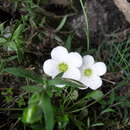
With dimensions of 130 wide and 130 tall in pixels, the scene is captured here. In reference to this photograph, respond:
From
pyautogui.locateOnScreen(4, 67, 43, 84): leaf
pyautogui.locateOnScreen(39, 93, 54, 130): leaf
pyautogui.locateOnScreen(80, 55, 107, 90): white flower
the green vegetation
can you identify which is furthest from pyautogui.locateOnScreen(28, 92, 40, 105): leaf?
pyautogui.locateOnScreen(80, 55, 107, 90): white flower

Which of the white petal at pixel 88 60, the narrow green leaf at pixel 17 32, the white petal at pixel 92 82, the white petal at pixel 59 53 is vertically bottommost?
the white petal at pixel 92 82

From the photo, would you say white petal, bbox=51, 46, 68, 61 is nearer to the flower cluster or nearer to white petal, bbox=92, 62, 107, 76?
the flower cluster

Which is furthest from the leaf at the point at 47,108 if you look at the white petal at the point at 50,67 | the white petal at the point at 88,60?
the white petal at the point at 88,60

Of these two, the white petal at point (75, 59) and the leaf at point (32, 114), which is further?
the white petal at point (75, 59)

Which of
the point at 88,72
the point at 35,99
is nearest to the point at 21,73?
the point at 35,99

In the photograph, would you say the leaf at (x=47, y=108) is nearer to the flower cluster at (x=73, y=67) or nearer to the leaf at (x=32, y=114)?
the leaf at (x=32, y=114)

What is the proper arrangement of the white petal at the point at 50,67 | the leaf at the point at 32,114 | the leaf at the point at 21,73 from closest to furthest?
the leaf at the point at 32,114 < the leaf at the point at 21,73 < the white petal at the point at 50,67

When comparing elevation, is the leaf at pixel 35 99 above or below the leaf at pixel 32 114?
above

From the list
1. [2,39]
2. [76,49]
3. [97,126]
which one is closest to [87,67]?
[76,49]

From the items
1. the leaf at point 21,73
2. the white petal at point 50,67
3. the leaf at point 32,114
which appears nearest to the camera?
the leaf at point 32,114
